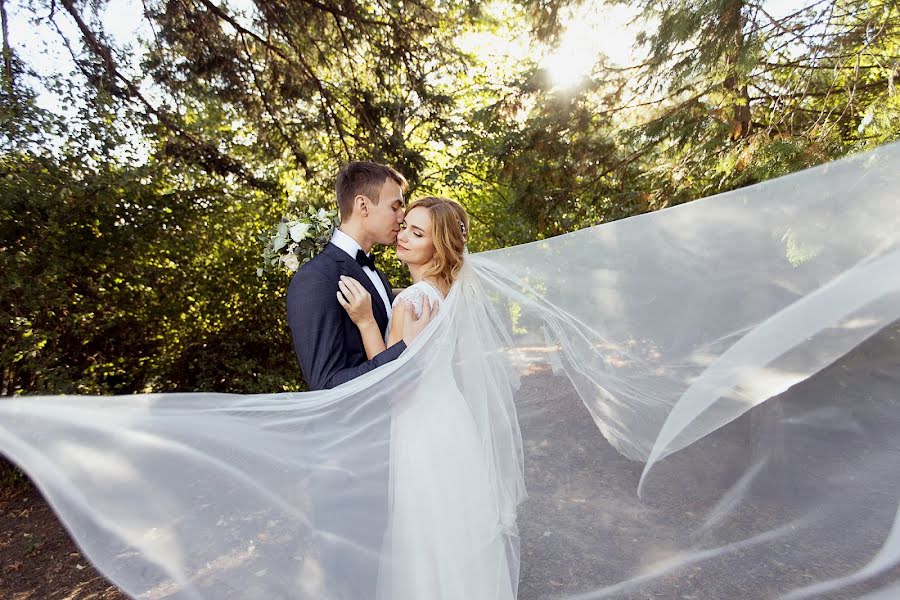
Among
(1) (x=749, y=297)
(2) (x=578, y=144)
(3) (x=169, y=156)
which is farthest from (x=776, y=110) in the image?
(3) (x=169, y=156)

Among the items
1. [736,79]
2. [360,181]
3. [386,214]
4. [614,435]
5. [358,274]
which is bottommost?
[614,435]

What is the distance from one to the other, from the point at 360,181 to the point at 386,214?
0.20m

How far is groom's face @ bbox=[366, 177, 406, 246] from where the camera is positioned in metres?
2.79

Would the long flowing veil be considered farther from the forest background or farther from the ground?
the ground

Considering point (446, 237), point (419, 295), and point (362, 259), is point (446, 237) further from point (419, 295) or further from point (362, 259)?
point (362, 259)

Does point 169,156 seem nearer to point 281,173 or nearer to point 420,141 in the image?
point 281,173

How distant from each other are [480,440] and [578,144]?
458 centimetres

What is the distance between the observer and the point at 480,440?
2377 mm

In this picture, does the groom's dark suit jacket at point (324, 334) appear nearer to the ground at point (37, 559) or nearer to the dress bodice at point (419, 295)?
the dress bodice at point (419, 295)

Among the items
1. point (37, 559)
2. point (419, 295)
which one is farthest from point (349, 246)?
point (37, 559)

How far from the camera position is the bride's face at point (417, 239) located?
2.69 m

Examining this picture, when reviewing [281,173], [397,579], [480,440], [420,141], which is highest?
[420,141]

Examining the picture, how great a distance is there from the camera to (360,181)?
280 cm

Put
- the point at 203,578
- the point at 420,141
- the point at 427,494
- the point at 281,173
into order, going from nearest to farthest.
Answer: the point at 203,578
the point at 427,494
the point at 281,173
the point at 420,141
